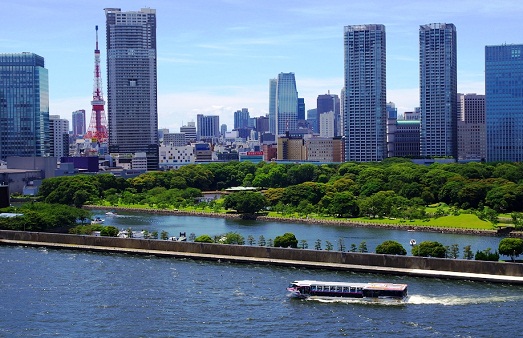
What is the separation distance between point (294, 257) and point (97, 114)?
12077 cm

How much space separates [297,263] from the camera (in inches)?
1478

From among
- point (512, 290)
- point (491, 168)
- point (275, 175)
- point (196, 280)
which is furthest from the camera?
point (275, 175)

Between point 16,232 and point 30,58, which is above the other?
point 30,58

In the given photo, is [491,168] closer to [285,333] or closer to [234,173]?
[234,173]

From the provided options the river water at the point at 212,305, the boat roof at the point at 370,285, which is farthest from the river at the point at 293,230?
the boat roof at the point at 370,285

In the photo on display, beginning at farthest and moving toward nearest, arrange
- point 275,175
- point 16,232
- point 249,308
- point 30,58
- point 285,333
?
1. point 30,58
2. point 275,175
3. point 16,232
4. point 249,308
5. point 285,333

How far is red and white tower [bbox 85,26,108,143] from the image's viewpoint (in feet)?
484

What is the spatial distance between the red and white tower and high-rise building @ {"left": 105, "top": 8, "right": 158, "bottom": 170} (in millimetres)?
2377

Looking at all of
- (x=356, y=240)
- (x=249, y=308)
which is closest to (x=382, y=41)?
(x=356, y=240)

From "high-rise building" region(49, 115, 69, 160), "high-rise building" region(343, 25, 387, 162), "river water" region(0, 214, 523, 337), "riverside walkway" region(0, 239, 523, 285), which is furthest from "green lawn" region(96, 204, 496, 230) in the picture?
"high-rise building" region(49, 115, 69, 160)

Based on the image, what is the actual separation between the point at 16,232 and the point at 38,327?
66.1ft

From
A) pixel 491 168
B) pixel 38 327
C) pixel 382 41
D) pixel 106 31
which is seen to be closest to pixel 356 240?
pixel 38 327

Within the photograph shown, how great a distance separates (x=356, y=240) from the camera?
48.9 m

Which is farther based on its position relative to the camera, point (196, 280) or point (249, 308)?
point (196, 280)
